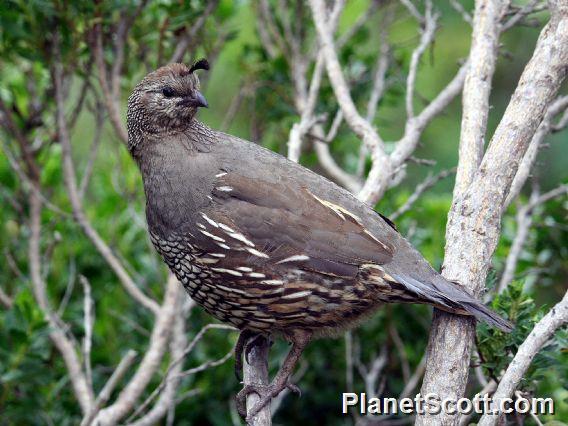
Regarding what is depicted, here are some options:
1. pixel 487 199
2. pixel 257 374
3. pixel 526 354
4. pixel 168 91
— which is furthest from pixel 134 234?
pixel 526 354

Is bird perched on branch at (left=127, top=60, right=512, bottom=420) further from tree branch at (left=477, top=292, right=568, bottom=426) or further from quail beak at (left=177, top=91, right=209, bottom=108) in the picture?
tree branch at (left=477, top=292, right=568, bottom=426)

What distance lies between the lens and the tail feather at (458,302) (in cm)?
350

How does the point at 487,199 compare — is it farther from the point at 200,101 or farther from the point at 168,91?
the point at 168,91

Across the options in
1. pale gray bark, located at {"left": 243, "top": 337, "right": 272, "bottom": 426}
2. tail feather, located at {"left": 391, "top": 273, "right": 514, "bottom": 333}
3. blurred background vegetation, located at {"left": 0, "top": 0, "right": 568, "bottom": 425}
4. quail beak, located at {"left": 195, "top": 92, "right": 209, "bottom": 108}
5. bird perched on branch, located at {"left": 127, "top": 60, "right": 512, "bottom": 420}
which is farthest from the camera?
blurred background vegetation, located at {"left": 0, "top": 0, "right": 568, "bottom": 425}

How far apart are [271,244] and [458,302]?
93 cm

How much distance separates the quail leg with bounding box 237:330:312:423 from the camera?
3898 mm

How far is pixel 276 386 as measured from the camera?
404cm

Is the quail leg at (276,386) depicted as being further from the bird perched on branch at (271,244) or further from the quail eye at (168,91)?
the quail eye at (168,91)

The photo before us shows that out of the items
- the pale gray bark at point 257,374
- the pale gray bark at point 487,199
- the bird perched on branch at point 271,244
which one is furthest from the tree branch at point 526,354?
the pale gray bark at point 257,374

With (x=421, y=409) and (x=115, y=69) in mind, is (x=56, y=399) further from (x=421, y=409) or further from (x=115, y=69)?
(x=421, y=409)

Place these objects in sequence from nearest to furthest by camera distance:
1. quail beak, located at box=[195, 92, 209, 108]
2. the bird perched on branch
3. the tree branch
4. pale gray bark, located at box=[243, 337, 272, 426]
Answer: the tree branch < pale gray bark, located at box=[243, 337, 272, 426] < the bird perched on branch < quail beak, located at box=[195, 92, 209, 108]

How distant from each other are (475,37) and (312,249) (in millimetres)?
1358

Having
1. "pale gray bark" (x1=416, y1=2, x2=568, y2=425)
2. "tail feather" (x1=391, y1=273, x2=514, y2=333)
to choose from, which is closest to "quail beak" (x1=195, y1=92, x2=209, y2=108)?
"pale gray bark" (x1=416, y1=2, x2=568, y2=425)

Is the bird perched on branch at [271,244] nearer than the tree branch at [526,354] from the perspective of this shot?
No
